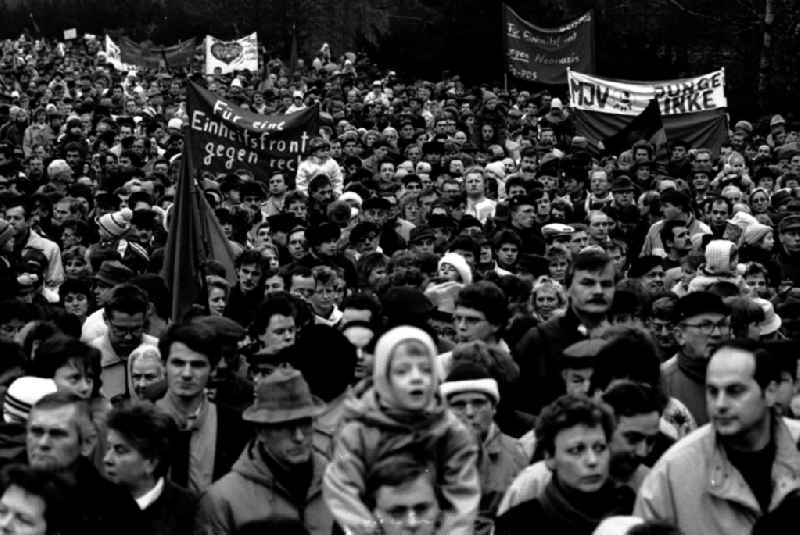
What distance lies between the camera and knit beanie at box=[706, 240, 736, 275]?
10888mm

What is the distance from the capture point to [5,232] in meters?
13.3

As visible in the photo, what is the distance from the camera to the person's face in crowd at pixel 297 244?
13.1m

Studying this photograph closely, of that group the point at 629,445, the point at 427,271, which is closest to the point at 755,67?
the point at 427,271

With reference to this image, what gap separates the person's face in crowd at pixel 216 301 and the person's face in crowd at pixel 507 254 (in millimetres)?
2798

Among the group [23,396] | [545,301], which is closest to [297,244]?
[545,301]

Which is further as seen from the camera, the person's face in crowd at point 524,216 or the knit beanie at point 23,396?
the person's face in crowd at point 524,216

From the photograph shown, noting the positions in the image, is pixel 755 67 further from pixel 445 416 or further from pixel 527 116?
pixel 445 416

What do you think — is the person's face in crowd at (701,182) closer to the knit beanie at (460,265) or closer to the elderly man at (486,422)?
the knit beanie at (460,265)

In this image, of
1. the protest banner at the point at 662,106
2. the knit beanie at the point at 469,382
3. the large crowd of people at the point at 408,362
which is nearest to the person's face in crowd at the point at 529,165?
the large crowd of people at the point at 408,362

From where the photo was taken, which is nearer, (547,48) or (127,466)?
(127,466)

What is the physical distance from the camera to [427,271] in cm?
1157

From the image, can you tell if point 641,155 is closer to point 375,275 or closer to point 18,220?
point 375,275

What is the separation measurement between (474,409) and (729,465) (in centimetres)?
133

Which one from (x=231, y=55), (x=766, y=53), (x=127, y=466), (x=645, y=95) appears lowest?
(x=127, y=466)
